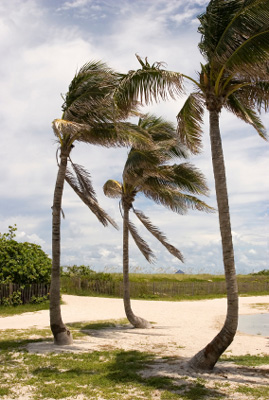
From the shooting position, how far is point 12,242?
71.7 ft

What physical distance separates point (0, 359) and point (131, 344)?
3.85 m

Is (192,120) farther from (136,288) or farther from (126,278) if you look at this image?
(136,288)

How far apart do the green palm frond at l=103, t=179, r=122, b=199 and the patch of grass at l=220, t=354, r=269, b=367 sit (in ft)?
23.4

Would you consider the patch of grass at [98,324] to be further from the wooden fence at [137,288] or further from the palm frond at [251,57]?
the wooden fence at [137,288]

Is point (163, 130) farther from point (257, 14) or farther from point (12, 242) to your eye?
point (12, 242)

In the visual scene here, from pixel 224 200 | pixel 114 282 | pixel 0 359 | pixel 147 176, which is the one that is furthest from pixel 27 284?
pixel 224 200

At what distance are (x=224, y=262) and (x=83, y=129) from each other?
5.22 m

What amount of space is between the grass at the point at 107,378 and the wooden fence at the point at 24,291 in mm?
10394

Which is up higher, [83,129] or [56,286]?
[83,129]

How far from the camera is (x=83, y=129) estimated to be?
440 inches

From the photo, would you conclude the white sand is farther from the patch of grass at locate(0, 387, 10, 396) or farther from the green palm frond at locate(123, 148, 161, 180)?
the green palm frond at locate(123, 148, 161, 180)

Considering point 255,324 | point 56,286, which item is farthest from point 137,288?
point 56,286

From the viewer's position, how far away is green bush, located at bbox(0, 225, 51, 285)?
69.2 ft

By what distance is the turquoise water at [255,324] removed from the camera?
17.2 metres
